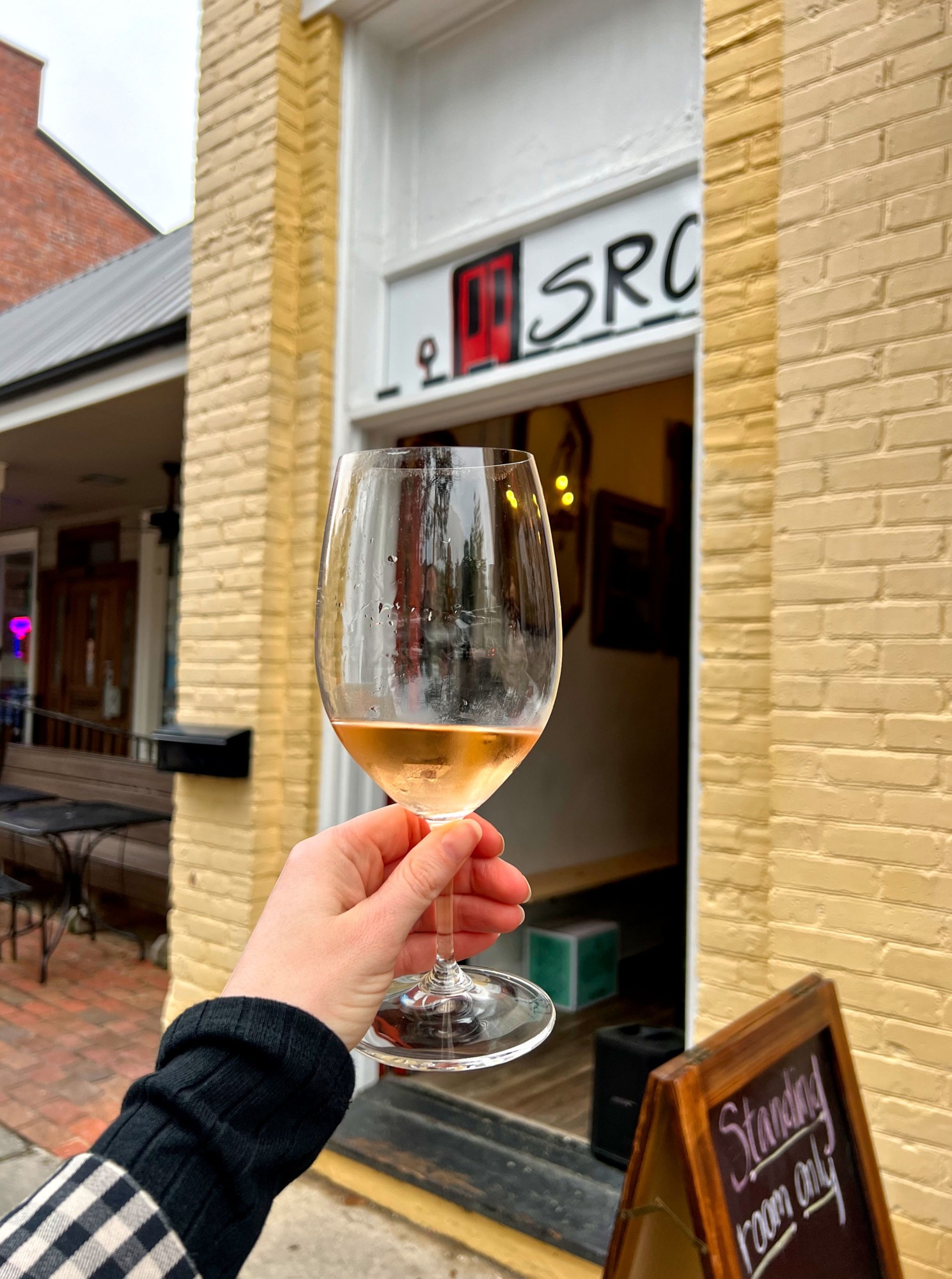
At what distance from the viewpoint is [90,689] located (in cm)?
955

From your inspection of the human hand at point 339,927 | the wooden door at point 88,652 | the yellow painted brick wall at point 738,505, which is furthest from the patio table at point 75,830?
the human hand at point 339,927

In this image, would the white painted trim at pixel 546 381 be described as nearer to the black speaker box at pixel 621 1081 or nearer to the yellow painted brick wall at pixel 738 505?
the yellow painted brick wall at pixel 738 505

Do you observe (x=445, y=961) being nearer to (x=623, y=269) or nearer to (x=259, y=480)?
(x=623, y=269)

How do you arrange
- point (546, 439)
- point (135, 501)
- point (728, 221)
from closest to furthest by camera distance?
point (728, 221) < point (546, 439) < point (135, 501)

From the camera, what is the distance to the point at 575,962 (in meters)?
4.49

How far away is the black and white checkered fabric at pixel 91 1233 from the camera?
562 mm

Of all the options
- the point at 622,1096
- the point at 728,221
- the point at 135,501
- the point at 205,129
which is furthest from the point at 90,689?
the point at 728,221

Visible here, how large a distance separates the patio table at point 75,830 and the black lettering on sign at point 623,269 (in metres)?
3.96

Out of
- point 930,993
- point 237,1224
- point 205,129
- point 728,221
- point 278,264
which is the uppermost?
point 205,129

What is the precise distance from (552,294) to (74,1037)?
154 inches

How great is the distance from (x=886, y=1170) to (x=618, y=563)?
156 inches

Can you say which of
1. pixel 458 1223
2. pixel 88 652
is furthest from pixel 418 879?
pixel 88 652

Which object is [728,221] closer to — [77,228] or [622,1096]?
[622,1096]

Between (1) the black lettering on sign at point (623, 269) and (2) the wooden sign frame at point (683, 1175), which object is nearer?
(2) the wooden sign frame at point (683, 1175)
